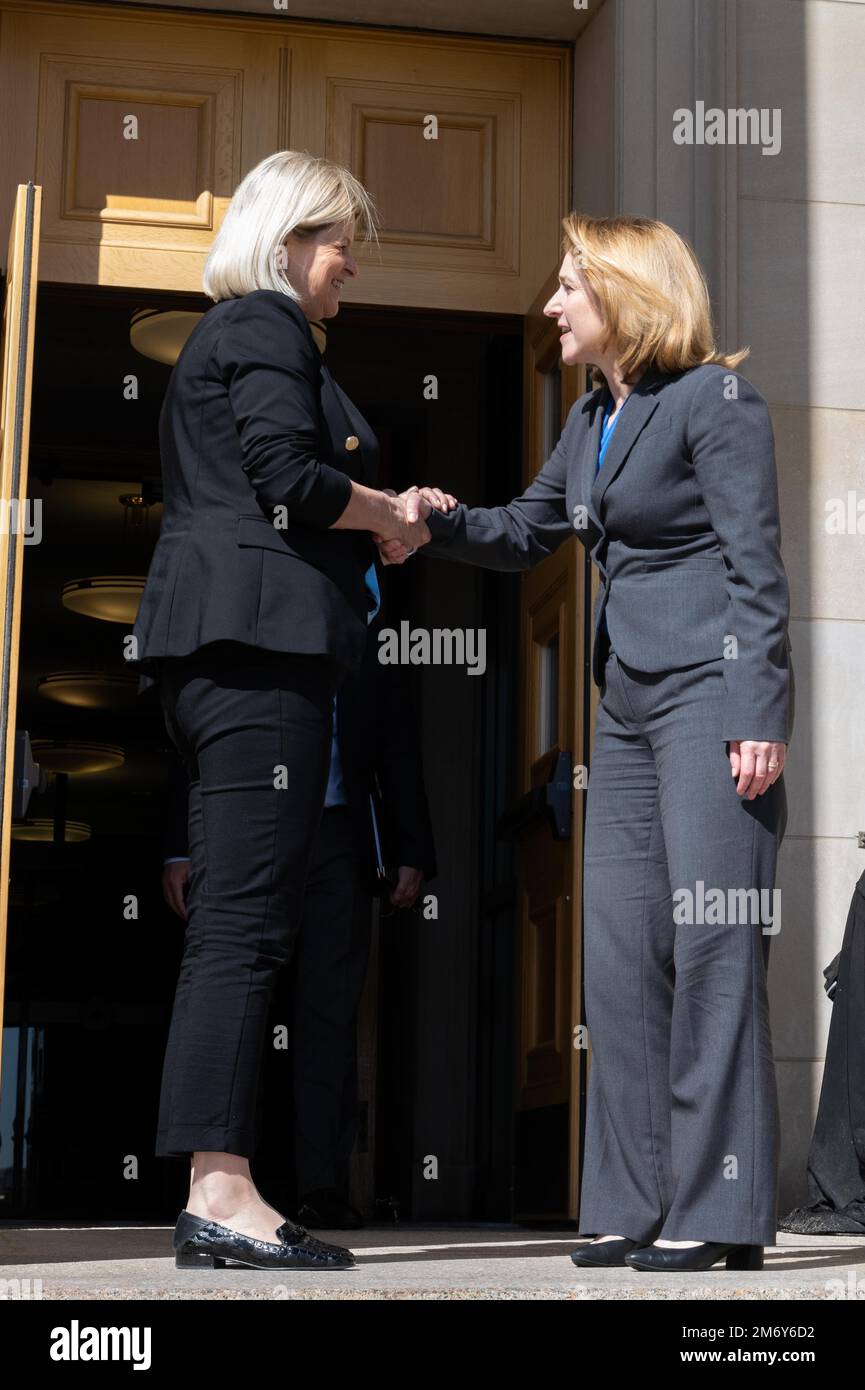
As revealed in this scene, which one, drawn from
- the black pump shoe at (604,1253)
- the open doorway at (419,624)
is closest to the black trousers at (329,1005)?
the open doorway at (419,624)

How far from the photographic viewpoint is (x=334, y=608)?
10.7ft

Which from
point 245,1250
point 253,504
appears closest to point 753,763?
point 253,504

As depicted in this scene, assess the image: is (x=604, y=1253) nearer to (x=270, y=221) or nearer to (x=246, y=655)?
(x=246, y=655)

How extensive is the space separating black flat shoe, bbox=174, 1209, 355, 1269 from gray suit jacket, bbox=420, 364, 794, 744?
1088mm

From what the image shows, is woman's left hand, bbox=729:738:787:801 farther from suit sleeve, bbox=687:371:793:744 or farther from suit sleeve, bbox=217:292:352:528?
suit sleeve, bbox=217:292:352:528

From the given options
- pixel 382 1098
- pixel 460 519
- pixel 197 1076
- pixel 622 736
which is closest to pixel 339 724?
pixel 460 519

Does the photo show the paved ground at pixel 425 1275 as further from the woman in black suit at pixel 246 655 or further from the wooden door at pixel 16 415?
the wooden door at pixel 16 415

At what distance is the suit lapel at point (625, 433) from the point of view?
351 centimetres

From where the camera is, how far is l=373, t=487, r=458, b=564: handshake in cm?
342

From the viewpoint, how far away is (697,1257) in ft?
10.4

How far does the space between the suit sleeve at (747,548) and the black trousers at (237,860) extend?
703 mm

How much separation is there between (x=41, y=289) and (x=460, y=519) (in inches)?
85.6

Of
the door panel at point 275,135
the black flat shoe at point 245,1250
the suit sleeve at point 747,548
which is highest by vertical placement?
the door panel at point 275,135
